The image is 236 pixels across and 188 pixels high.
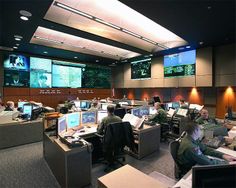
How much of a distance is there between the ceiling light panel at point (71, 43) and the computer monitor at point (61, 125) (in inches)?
162

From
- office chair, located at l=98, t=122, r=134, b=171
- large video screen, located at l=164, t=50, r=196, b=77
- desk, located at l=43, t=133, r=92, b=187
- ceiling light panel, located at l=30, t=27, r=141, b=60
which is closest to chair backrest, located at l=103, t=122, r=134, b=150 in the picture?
office chair, located at l=98, t=122, r=134, b=171

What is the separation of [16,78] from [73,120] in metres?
6.02

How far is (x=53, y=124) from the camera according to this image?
3145 mm

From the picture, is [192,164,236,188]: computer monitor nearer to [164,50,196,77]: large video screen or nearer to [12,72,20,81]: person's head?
[164,50,196,77]: large video screen

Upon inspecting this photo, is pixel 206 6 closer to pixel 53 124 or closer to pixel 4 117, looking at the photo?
pixel 53 124

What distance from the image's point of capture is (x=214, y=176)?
878 millimetres

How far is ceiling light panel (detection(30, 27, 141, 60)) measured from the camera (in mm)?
5937

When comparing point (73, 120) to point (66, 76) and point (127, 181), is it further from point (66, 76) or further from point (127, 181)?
point (66, 76)

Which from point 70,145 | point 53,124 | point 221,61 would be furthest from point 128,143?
point 221,61

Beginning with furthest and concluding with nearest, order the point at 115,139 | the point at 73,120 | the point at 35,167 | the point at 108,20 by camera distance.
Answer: the point at 108,20, the point at 73,120, the point at 35,167, the point at 115,139

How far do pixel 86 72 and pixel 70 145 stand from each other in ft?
26.7

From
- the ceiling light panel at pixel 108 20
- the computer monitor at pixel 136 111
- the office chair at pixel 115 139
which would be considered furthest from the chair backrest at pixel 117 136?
the ceiling light panel at pixel 108 20

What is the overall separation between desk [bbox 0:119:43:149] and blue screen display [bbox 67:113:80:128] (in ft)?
5.74

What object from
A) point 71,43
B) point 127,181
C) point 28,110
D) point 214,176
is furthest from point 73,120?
point 71,43
